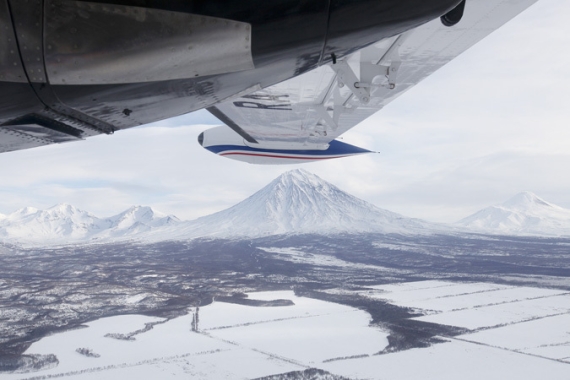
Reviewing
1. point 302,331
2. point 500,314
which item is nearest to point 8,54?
point 302,331

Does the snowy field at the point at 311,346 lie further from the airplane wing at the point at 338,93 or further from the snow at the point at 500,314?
the airplane wing at the point at 338,93

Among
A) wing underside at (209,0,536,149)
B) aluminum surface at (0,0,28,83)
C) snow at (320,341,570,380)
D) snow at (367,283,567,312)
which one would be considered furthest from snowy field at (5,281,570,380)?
aluminum surface at (0,0,28,83)

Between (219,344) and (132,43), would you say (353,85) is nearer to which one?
(132,43)

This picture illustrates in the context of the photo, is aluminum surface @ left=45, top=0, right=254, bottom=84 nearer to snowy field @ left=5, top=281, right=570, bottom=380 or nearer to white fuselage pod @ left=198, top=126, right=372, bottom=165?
white fuselage pod @ left=198, top=126, right=372, bottom=165

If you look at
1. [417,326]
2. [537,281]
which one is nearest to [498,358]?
[417,326]

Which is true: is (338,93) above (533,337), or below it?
above
